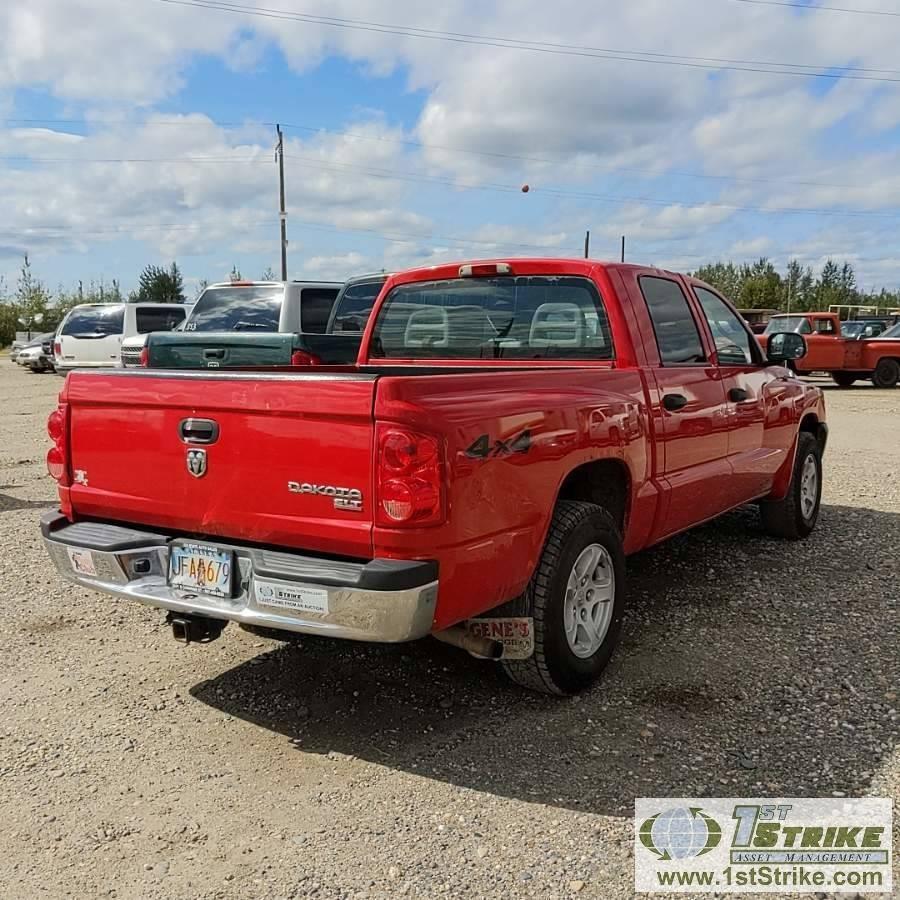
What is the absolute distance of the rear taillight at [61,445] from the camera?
12.7 feet

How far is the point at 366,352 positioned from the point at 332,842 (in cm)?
317

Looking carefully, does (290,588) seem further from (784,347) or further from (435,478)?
(784,347)

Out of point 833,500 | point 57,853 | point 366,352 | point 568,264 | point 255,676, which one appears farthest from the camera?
point 833,500

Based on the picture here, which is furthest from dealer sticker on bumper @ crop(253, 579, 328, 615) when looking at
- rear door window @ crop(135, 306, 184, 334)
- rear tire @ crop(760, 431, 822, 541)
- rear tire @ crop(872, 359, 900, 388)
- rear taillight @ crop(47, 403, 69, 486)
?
rear tire @ crop(872, 359, 900, 388)

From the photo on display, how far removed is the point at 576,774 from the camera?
3.30m

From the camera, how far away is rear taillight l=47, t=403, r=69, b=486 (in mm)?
3859

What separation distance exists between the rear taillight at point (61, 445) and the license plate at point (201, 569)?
30.8 inches

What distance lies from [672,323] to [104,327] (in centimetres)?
1635

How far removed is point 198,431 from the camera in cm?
339

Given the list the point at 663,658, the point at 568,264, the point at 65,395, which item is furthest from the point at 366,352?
the point at 663,658

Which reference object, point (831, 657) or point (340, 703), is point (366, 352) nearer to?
point (340, 703)

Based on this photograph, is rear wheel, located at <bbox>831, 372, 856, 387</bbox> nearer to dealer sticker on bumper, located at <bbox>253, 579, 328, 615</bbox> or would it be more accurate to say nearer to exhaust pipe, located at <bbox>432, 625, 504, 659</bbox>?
exhaust pipe, located at <bbox>432, 625, 504, 659</bbox>

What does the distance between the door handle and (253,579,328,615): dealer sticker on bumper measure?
2170 mm

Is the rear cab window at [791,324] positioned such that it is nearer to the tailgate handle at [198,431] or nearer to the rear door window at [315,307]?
the rear door window at [315,307]
